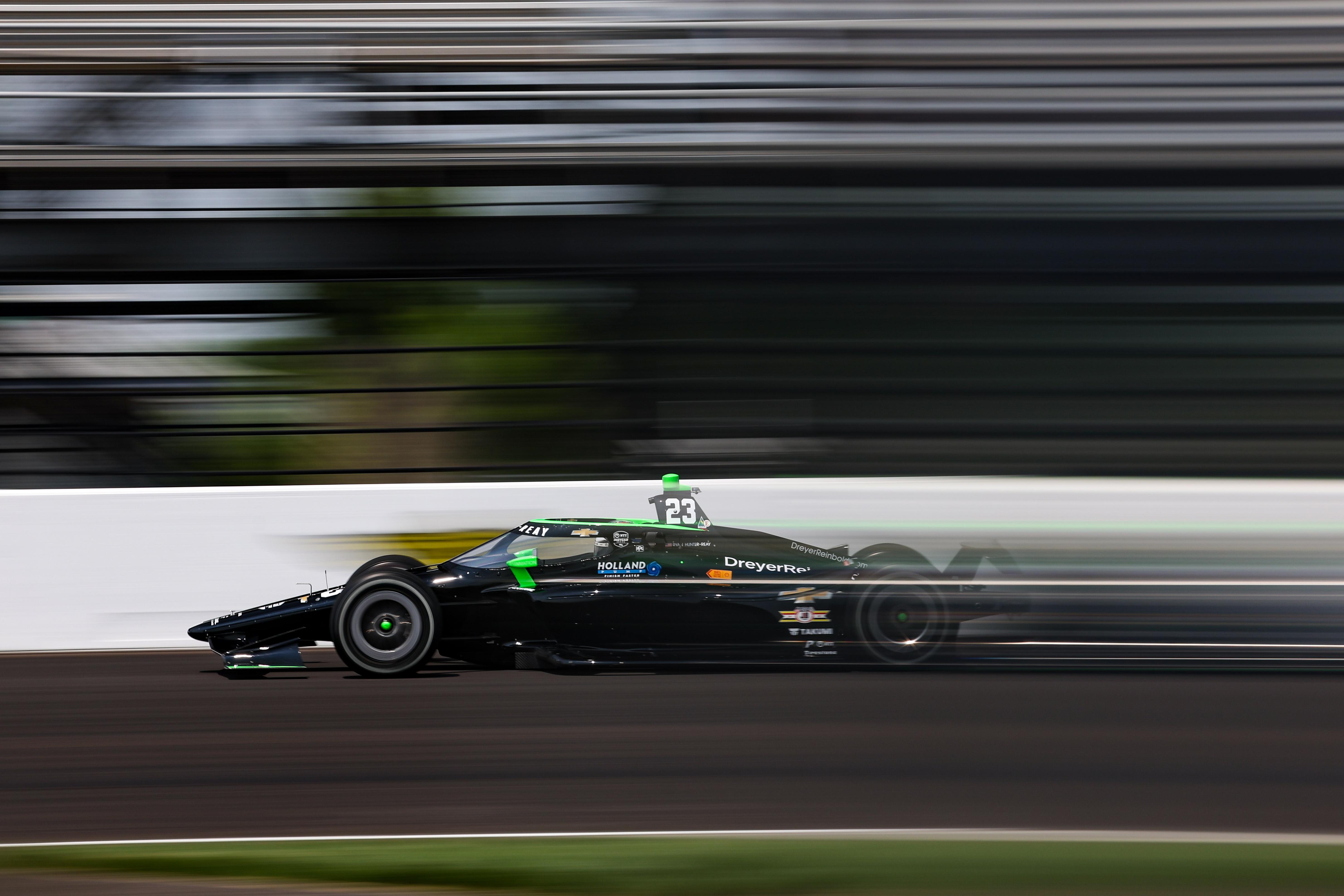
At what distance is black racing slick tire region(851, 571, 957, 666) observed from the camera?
5.14m

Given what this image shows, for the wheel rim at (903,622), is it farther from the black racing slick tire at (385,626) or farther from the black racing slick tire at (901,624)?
the black racing slick tire at (385,626)

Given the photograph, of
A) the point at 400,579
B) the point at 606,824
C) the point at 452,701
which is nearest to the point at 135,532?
the point at 400,579

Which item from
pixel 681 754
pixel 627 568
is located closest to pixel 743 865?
pixel 681 754

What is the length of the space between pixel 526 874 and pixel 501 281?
6.03 m

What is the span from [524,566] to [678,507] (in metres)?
0.82

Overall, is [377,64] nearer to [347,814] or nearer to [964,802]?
[347,814]

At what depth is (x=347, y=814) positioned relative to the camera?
3.55m

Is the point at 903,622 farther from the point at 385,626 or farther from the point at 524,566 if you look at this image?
the point at 385,626

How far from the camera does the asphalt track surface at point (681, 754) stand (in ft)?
11.3

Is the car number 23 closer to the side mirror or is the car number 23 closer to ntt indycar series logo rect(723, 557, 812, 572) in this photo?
ntt indycar series logo rect(723, 557, 812, 572)

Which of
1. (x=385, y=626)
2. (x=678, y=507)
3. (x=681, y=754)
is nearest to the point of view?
(x=681, y=754)

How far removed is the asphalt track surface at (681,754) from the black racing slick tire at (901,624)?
6.3 inches

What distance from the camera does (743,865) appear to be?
2.94 meters

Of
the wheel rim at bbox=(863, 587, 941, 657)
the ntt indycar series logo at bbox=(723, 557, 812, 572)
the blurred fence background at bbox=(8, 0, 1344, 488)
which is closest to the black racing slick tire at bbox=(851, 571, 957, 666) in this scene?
the wheel rim at bbox=(863, 587, 941, 657)
